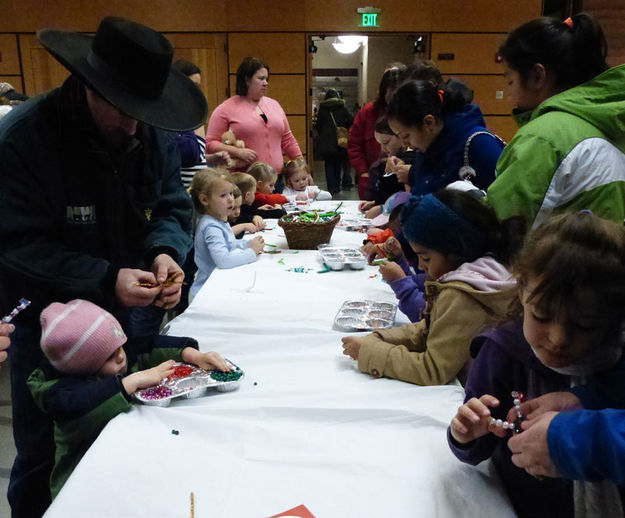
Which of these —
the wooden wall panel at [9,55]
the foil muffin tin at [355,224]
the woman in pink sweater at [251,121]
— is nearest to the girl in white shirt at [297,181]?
the woman in pink sweater at [251,121]

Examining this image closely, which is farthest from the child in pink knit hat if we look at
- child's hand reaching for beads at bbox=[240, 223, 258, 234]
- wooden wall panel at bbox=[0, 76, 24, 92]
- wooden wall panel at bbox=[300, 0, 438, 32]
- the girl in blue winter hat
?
wooden wall panel at bbox=[0, 76, 24, 92]

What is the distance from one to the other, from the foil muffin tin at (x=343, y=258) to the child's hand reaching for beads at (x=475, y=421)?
1521 millimetres

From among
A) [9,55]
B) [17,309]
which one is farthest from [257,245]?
[9,55]

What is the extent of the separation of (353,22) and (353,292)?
6.45 m

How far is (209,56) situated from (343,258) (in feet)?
19.7

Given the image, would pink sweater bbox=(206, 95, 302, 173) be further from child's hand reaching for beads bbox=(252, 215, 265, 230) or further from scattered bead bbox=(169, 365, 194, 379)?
scattered bead bbox=(169, 365, 194, 379)

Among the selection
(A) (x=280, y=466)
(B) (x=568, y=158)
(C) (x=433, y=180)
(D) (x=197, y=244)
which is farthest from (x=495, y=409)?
(D) (x=197, y=244)

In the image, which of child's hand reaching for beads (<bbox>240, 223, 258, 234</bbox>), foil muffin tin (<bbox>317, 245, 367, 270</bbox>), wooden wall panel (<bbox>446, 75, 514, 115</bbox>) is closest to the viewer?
foil muffin tin (<bbox>317, 245, 367, 270</bbox>)

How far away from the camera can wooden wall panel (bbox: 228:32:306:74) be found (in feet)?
25.0

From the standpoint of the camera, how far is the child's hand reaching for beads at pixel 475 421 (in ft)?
2.98

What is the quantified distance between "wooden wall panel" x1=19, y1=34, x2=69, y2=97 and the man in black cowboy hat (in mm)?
6895

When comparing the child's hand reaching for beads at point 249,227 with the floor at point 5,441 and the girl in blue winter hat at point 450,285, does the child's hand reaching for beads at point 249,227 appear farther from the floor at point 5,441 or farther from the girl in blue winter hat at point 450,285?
the girl in blue winter hat at point 450,285

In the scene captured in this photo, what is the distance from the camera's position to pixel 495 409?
100 cm

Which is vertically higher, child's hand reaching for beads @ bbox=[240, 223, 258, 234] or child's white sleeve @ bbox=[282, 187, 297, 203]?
child's hand reaching for beads @ bbox=[240, 223, 258, 234]
